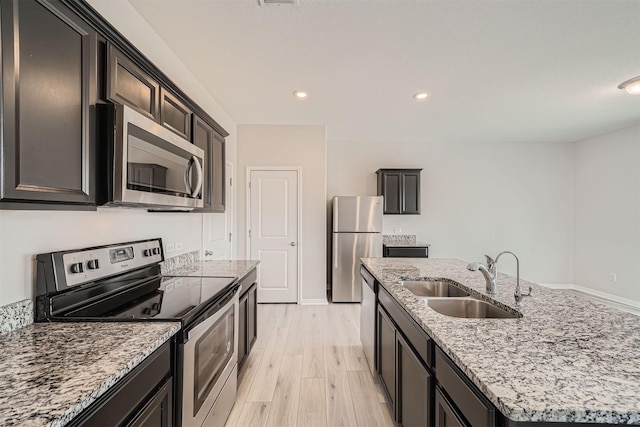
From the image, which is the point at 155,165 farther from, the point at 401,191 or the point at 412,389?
the point at 401,191

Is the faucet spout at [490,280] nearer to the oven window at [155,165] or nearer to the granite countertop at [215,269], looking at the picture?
the granite countertop at [215,269]

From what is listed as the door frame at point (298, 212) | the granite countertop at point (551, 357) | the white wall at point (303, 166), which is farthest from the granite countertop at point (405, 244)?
the granite countertop at point (551, 357)

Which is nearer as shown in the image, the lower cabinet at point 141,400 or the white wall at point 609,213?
the lower cabinet at point 141,400

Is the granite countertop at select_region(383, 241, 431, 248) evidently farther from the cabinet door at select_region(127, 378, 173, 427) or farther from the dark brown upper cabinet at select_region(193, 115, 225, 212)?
the cabinet door at select_region(127, 378, 173, 427)

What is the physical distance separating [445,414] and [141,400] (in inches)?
41.7

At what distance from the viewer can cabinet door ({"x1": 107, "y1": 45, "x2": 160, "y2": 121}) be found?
122 centimetres

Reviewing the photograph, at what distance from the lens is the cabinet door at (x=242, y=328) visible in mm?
2201

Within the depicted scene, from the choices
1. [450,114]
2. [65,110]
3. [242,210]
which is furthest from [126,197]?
[450,114]

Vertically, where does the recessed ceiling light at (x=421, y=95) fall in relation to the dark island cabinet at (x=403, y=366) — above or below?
above

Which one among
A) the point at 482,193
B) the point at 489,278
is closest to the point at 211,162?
the point at 489,278

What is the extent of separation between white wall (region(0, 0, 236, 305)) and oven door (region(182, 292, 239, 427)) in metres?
0.70

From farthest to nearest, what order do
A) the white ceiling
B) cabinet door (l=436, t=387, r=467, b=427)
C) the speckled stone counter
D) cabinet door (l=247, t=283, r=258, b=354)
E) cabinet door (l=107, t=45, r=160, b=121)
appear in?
1. cabinet door (l=247, t=283, r=258, b=354)
2. the white ceiling
3. cabinet door (l=107, t=45, r=160, b=121)
4. cabinet door (l=436, t=387, r=467, b=427)
5. the speckled stone counter

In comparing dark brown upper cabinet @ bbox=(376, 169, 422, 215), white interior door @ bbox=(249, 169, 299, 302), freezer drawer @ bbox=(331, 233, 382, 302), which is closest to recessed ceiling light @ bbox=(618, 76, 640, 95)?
dark brown upper cabinet @ bbox=(376, 169, 422, 215)

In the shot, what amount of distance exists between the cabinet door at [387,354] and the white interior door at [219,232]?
196 cm
